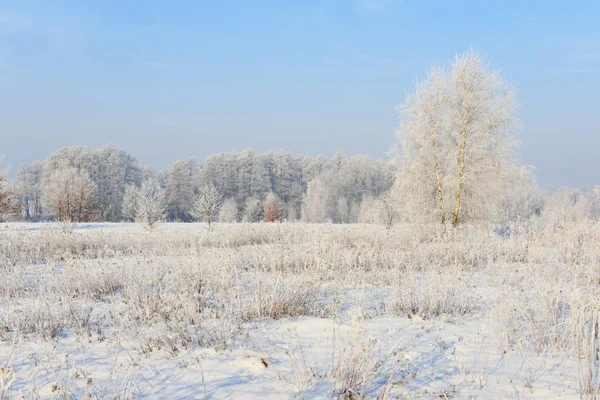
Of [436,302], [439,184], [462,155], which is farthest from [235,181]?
[436,302]

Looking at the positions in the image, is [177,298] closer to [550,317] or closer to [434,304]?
[434,304]

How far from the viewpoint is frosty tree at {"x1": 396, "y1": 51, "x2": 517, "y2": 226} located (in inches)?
598

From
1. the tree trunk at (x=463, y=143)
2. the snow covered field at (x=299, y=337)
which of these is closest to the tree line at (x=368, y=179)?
the tree trunk at (x=463, y=143)

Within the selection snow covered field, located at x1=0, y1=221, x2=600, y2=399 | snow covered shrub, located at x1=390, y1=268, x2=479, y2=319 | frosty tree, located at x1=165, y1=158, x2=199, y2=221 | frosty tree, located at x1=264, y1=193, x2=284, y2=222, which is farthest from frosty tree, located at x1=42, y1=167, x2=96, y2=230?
snow covered shrub, located at x1=390, y1=268, x2=479, y2=319

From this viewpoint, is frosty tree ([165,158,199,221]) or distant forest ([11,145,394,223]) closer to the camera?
distant forest ([11,145,394,223])

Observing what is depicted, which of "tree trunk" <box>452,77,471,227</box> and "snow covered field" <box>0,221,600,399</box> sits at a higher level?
"tree trunk" <box>452,77,471,227</box>

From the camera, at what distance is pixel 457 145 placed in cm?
1547

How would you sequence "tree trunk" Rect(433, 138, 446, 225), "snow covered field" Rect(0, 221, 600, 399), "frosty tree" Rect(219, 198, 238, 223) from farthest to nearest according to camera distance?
"frosty tree" Rect(219, 198, 238, 223), "tree trunk" Rect(433, 138, 446, 225), "snow covered field" Rect(0, 221, 600, 399)

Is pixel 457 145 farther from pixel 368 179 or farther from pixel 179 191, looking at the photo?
pixel 179 191

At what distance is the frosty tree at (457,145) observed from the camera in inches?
598

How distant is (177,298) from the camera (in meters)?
5.02

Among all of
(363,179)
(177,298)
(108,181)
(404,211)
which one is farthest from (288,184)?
(177,298)

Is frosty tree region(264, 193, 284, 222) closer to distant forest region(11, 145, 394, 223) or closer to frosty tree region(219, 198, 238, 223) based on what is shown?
distant forest region(11, 145, 394, 223)

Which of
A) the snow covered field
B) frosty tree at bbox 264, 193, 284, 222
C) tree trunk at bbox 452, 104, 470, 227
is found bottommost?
the snow covered field
